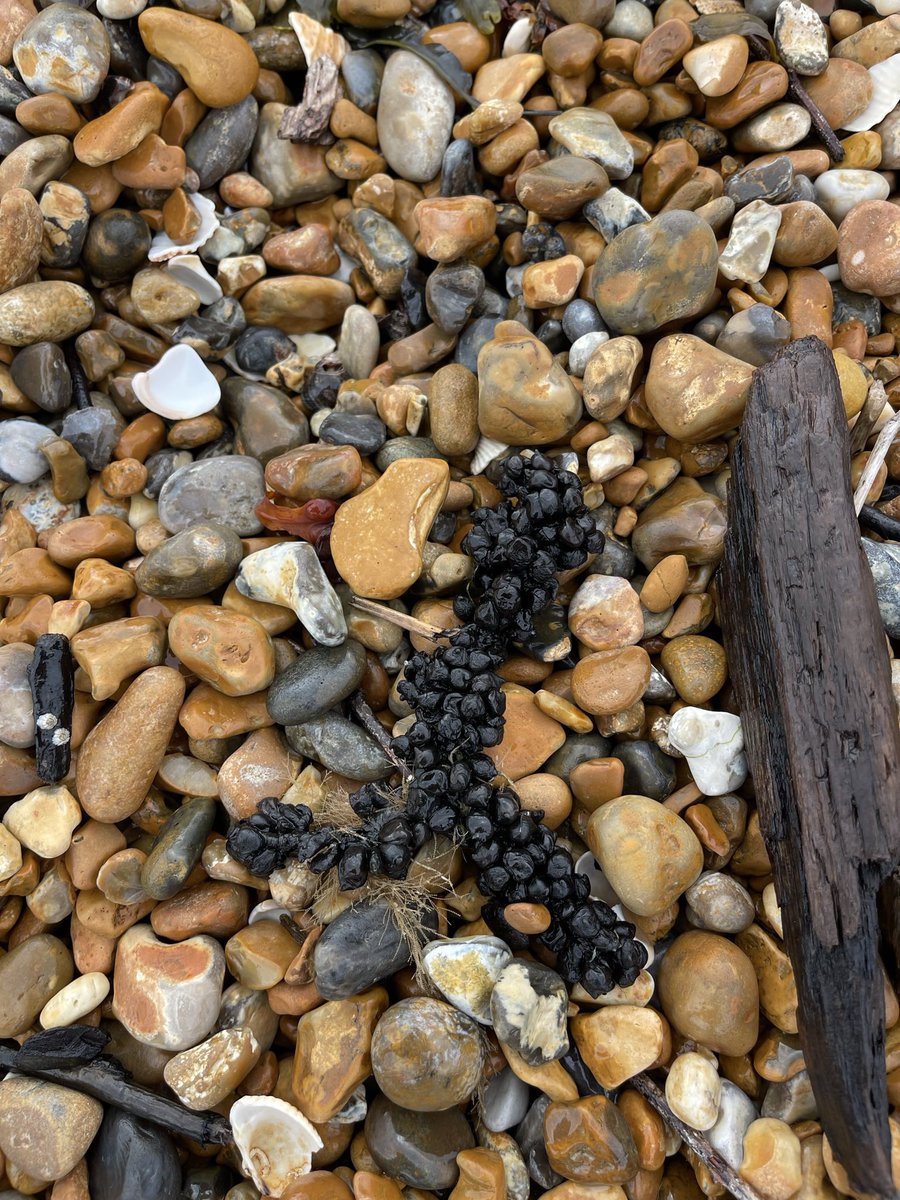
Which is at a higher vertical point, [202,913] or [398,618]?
[398,618]

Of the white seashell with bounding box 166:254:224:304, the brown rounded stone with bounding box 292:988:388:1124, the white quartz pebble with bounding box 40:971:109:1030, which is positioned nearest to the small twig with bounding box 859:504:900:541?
the brown rounded stone with bounding box 292:988:388:1124

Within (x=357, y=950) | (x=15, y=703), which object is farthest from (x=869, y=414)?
(x=15, y=703)

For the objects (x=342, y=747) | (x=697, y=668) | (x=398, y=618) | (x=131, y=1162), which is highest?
(x=697, y=668)

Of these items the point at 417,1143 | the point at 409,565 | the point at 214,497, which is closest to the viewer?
the point at 417,1143

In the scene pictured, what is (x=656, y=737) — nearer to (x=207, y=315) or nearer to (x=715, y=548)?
(x=715, y=548)

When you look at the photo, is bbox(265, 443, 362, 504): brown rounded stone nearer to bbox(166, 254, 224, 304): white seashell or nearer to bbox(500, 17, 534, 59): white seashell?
bbox(166, 254, 224, 304): white seashell

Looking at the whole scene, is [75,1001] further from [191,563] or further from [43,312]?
[43,312]

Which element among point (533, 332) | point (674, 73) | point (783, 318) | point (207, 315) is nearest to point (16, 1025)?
point (207, 315)

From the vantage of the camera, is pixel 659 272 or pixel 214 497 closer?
pixel 659 272
